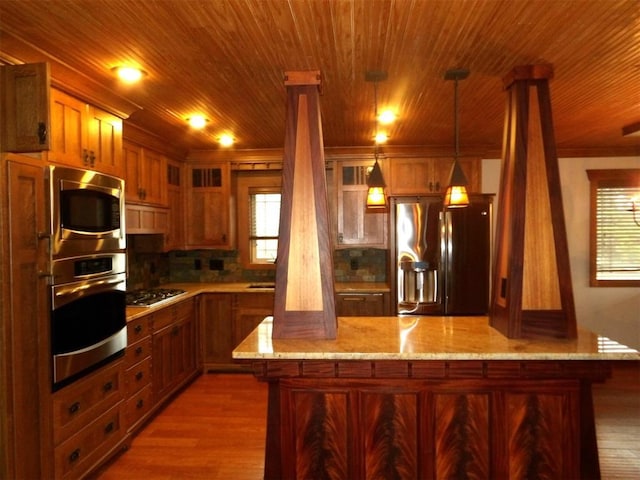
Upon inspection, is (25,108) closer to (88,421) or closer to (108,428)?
(88,421)

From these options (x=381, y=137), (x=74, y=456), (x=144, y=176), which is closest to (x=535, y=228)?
(x=381, y=137)

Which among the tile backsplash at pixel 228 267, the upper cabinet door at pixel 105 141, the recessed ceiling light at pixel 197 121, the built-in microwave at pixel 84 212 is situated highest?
the recessed ceiling light at pixel 197 121

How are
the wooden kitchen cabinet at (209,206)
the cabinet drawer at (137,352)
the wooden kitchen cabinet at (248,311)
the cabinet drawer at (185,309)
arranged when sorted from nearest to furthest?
the cabinet drawer at (137,352)
the cabinet drawer at (185,309)
the wooden kitchen cabinet at (248,311)
the wooden kitchen cabinet at (209,206)

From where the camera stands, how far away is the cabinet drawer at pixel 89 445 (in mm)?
2227

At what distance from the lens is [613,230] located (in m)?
4.57

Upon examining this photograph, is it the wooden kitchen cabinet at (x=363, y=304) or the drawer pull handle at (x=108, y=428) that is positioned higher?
the wooden kitchen cabinet at (x=363, y=304)

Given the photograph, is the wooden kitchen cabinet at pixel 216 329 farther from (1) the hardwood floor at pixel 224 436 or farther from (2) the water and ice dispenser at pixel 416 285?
(2) the water and ice dispenser at pixel 416 285

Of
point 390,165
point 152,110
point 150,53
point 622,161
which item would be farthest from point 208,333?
point 622,161

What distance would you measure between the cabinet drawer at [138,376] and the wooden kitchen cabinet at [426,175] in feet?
9.36

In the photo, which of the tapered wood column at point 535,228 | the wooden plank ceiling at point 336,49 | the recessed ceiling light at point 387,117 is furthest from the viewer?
the recessed ceiling light at point 387,117

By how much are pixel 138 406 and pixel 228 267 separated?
2.12 m

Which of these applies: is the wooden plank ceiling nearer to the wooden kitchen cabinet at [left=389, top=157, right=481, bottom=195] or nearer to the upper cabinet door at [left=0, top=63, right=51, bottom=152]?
the upper cabinet door at [left=0, top=63, right=51, bottom=152]

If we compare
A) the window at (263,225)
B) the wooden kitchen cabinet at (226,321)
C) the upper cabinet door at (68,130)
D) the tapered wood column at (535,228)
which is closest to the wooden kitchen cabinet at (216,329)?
the wooden kitchen cabinet at (226,321)

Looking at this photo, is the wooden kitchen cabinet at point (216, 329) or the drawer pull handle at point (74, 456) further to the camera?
the wooden kitchen cabinet at point (216, 329)
